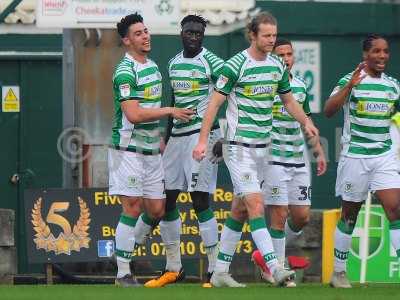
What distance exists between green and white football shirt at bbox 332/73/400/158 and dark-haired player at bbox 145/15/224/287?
1.33 metres

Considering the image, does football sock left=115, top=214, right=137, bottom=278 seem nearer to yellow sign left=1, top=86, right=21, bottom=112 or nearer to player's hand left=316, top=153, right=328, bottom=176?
player's hand left=316, top=153, right=328, bottom=176

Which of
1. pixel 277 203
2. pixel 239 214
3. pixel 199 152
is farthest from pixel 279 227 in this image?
pixel 199 152

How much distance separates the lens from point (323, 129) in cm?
2217

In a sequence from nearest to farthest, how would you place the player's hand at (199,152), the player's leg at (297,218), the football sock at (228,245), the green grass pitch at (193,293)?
the green grass pitch at (193,293) < the player's hand at (199,152) < the football sock at (228,245) < the player's leg at (297,218)

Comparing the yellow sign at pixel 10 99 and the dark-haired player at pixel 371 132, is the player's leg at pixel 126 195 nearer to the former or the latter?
the dark-haired player at pixel 371 132

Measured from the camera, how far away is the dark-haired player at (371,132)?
14.1 metres

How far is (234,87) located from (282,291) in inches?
72.0

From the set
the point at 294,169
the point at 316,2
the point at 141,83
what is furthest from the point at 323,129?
the point at 141,83

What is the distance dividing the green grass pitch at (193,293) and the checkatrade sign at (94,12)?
415cm

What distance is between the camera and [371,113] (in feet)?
46.4

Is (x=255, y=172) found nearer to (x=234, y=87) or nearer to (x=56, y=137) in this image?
(x=234, y=87)

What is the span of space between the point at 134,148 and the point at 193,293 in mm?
1768

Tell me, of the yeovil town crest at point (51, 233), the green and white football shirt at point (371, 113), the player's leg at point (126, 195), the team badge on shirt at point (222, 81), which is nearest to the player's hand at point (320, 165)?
the green and white football shirt at point (371, 113)

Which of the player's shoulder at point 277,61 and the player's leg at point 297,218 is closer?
the player's shoulder at point 277,61
